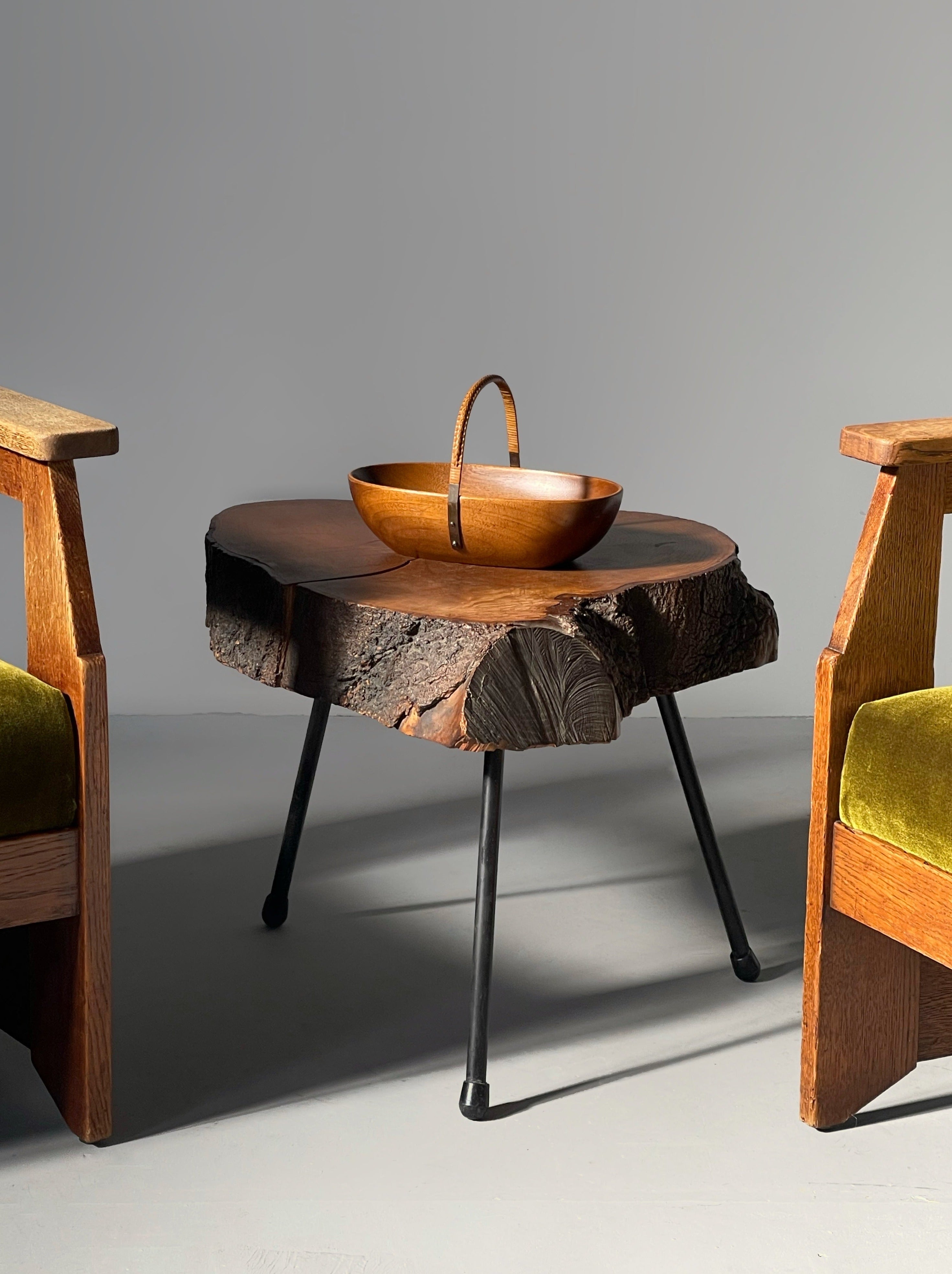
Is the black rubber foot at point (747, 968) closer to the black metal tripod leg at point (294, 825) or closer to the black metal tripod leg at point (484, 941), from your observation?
the black metal tripod leg at point (484, 941)

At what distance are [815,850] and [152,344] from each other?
2.06 metres

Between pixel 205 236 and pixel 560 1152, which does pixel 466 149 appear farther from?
pixel 560 1152

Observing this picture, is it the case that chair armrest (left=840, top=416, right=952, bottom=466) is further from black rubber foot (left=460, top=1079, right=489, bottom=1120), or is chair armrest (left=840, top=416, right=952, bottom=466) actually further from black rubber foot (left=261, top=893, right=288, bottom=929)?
black rubber foot (left=261, top=893, right=288, bottom=929)

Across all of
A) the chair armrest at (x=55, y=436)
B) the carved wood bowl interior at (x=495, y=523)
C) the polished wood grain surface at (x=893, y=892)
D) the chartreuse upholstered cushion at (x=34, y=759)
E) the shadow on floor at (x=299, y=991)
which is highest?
the chair armrest at (x=55, y=436)

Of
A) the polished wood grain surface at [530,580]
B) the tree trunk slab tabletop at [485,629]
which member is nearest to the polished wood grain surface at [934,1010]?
the tree trunk slab tabletop at [485,629]

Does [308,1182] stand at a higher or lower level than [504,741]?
lower

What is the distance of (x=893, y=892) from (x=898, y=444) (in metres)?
0.41

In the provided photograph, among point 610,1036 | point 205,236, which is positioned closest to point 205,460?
point 205,236

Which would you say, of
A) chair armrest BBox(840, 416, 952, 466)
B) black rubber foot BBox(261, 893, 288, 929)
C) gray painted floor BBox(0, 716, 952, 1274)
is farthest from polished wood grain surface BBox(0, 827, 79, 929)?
chair armrest BBox(840, 416, 952, 466)

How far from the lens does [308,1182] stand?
1.32m

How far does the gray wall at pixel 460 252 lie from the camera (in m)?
2.86

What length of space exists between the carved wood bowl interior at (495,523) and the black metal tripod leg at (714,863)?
31 centimetres

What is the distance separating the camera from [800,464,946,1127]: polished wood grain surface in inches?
51.3

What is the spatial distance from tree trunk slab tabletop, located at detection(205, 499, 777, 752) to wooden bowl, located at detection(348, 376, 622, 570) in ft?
0.08
